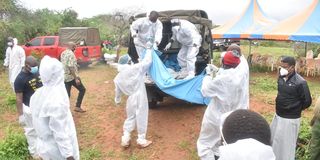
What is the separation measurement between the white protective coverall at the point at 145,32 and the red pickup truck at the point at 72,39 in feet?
29.4

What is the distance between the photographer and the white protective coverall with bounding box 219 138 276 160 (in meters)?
1.77

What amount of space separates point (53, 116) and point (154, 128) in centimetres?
377

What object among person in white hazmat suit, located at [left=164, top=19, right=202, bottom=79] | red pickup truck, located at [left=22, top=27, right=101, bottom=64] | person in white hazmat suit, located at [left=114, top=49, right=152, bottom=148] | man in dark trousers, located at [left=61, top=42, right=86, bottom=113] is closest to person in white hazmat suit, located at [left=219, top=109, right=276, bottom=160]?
person in white hazmat suit, located at [left=114, top=49, right=152, bottom=148]

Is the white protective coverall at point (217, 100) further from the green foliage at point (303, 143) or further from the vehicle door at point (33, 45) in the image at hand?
the vehicle door at point (33, 45)

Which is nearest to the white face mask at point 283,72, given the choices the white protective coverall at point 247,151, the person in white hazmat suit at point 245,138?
the person in white hazmat suit at point 245,138

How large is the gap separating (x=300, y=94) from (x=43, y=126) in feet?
10.0

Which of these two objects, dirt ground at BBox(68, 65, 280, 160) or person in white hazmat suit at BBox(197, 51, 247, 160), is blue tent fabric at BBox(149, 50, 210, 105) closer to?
dirt ground at BBox(68, 65, 280, 160)

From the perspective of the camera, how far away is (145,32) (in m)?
7.33

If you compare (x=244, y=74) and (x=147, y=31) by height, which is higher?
(x=147, y=31)

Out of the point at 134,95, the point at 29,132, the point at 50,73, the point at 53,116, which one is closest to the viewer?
the point at 53,116

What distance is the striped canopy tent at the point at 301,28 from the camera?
1236cm

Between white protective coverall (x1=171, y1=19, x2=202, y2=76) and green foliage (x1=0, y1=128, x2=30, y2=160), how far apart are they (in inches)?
132

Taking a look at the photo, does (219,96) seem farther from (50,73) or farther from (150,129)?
(150,129)

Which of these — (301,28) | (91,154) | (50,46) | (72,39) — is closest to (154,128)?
(91,154)
